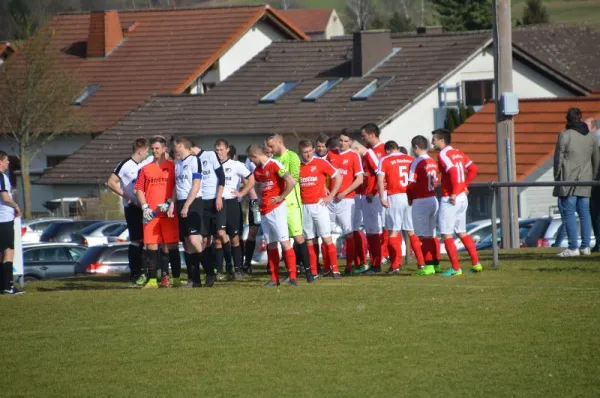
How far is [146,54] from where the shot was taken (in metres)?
64.8

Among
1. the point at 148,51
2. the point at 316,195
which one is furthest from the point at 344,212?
the point at 148,51

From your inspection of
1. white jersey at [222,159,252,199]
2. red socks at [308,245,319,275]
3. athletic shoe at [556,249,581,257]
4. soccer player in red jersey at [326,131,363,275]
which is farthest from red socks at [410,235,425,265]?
white jersey at [222,159,252,199]

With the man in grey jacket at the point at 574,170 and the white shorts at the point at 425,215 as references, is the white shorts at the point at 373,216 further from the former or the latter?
the man in grey jacket at the point at 574,170

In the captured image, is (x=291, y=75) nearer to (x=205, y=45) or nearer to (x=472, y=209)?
(x=205, y=45)

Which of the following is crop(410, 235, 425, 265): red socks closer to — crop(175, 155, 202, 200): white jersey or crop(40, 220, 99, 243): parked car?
crop(175, 155, 202, 200): white jersey

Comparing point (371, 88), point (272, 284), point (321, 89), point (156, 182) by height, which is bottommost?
point (272, 284)

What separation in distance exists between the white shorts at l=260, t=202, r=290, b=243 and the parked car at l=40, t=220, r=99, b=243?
2418 cm

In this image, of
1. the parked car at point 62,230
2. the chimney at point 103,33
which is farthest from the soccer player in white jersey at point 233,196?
the chimney at point 103,33

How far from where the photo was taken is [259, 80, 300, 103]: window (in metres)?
54.4

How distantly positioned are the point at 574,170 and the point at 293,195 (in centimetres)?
458

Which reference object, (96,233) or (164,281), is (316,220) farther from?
(96,233)

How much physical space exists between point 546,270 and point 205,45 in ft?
155

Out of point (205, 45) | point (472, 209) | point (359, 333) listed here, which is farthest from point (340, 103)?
point (359, 333)

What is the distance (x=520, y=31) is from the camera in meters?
71.9
